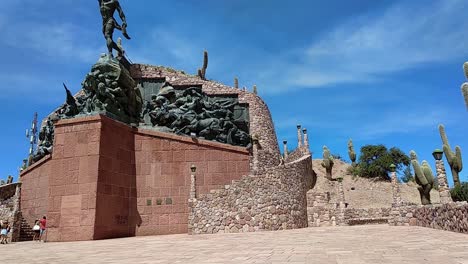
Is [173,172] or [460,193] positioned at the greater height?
[173,172]

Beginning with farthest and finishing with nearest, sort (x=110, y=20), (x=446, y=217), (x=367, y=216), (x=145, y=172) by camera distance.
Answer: (x=367, y=216), (x=110, y=20), (x=145, y=172), (x=446, y=217)

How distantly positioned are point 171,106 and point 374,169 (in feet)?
95.6

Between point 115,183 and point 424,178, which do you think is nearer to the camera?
point 115,183

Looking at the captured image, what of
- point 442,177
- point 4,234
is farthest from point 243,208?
point 4,234

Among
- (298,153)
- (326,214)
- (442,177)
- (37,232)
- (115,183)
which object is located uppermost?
(298,153)

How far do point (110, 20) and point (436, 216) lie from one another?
649 inches

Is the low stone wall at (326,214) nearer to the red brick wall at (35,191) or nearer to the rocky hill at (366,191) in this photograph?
the rocky hill at (366,191)

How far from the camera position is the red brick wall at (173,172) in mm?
14727

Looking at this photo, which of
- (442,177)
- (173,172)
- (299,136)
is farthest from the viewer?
(299,136)

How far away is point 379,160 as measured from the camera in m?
40.8

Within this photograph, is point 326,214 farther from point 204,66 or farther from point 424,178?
point 204,66

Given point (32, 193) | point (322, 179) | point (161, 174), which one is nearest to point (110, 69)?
point (161, 174)

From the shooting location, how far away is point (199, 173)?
15656 mm

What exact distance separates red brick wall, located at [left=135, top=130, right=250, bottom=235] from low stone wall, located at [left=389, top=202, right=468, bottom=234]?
268 inches
